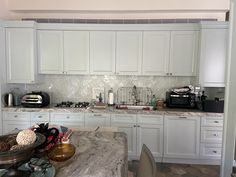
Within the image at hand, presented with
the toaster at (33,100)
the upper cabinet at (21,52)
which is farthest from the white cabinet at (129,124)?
the upper cabinet at (21,52)

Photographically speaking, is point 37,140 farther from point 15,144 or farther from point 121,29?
point 121,29

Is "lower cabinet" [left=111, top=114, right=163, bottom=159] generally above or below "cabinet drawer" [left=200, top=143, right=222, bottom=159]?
above

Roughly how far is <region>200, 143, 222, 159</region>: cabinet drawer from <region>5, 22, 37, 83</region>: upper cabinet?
306 cm

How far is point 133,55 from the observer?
3551mm

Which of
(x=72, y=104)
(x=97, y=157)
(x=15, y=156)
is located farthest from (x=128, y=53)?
(x=15, y=156)

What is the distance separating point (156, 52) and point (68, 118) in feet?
6.14

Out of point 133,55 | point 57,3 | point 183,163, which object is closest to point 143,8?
point 133,55

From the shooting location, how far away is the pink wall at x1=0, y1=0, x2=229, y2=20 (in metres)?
3.47

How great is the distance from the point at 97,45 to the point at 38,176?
108 inches

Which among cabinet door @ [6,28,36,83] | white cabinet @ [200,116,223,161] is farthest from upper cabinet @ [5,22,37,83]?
white cabinet @ [200,116,223,161]

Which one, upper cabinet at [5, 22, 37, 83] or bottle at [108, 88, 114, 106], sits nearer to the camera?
upper cabinet at [5, 22, 37, 83]

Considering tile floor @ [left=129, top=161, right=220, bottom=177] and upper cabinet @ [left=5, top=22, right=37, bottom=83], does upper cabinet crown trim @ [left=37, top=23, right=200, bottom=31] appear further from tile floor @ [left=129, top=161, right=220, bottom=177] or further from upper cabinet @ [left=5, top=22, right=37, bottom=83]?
tile floor @ [left=129, top=161, right=220, bottom=177]

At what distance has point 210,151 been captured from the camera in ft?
10.8

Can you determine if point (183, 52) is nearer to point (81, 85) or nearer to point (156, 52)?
point (156, 52)
